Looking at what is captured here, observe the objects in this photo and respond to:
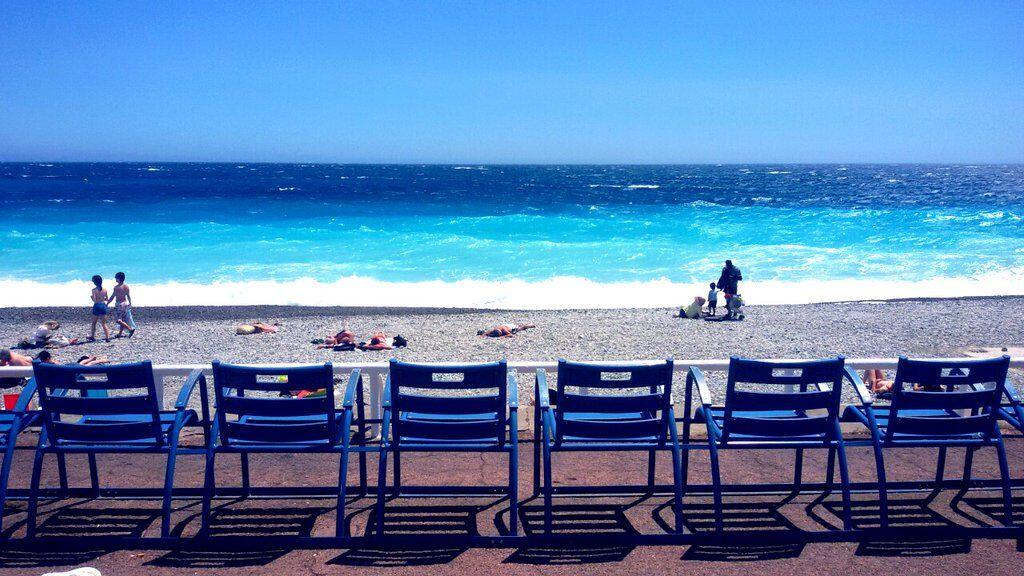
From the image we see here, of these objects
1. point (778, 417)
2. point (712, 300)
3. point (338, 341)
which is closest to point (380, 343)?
point (338, 341)

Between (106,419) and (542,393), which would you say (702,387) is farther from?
(106,419)

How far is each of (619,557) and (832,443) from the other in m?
1.44

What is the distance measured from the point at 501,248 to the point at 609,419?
26.4 metres

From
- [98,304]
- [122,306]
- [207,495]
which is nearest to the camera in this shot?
[207,495]

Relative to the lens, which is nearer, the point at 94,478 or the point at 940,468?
the point at 94,478

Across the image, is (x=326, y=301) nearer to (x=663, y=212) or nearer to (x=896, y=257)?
(x=896, y=257)

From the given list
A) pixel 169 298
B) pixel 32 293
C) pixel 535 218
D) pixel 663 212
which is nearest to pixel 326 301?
pixel 169 298

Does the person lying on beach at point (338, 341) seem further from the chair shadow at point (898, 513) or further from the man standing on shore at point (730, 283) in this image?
the chair shadow at point (898, 513)

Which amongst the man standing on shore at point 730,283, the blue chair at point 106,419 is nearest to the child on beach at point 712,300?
the man standing on shore at point 730,283

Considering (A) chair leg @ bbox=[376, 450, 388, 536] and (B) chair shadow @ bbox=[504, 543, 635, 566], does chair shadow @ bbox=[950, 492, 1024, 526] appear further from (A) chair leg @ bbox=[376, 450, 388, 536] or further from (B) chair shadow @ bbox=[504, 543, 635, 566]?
(A) chair leg @ bbox=[376, 450, 388, 536]

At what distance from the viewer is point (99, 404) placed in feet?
13.3

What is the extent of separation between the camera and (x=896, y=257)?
89.4ft

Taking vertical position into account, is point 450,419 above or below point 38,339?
above

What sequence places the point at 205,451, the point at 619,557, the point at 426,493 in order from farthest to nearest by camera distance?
1. the point at 426,493
2. the point at 205,451
3. the point at 619,557
